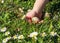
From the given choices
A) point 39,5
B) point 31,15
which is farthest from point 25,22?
point 39,5

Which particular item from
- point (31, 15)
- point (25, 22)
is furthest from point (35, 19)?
point (25, 22)

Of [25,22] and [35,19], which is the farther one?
[25,22]

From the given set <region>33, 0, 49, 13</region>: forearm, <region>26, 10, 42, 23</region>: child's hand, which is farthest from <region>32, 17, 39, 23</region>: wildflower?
<region>33, 0, 49, 13</region>: forearm

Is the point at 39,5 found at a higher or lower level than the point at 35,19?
higher

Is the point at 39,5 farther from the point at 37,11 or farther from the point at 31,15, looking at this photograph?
the point at 31,15

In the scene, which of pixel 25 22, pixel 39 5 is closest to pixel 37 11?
pixel 39 5

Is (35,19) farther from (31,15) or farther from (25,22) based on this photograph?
(25,22)

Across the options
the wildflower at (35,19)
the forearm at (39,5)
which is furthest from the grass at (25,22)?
the forearm at (39,5)

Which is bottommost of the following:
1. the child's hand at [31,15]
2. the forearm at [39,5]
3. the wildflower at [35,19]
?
the wildflower at [35,19]

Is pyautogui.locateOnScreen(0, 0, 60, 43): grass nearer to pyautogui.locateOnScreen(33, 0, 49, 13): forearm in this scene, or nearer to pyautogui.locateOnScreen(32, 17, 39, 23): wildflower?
pyautogui.locateOnScreen(32, 17, 39, 23): wildflower

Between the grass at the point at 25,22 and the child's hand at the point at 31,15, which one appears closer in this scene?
the grass at the point at 25,22

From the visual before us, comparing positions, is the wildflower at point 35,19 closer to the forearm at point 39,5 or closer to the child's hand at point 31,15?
the child's hand at point 31,15
